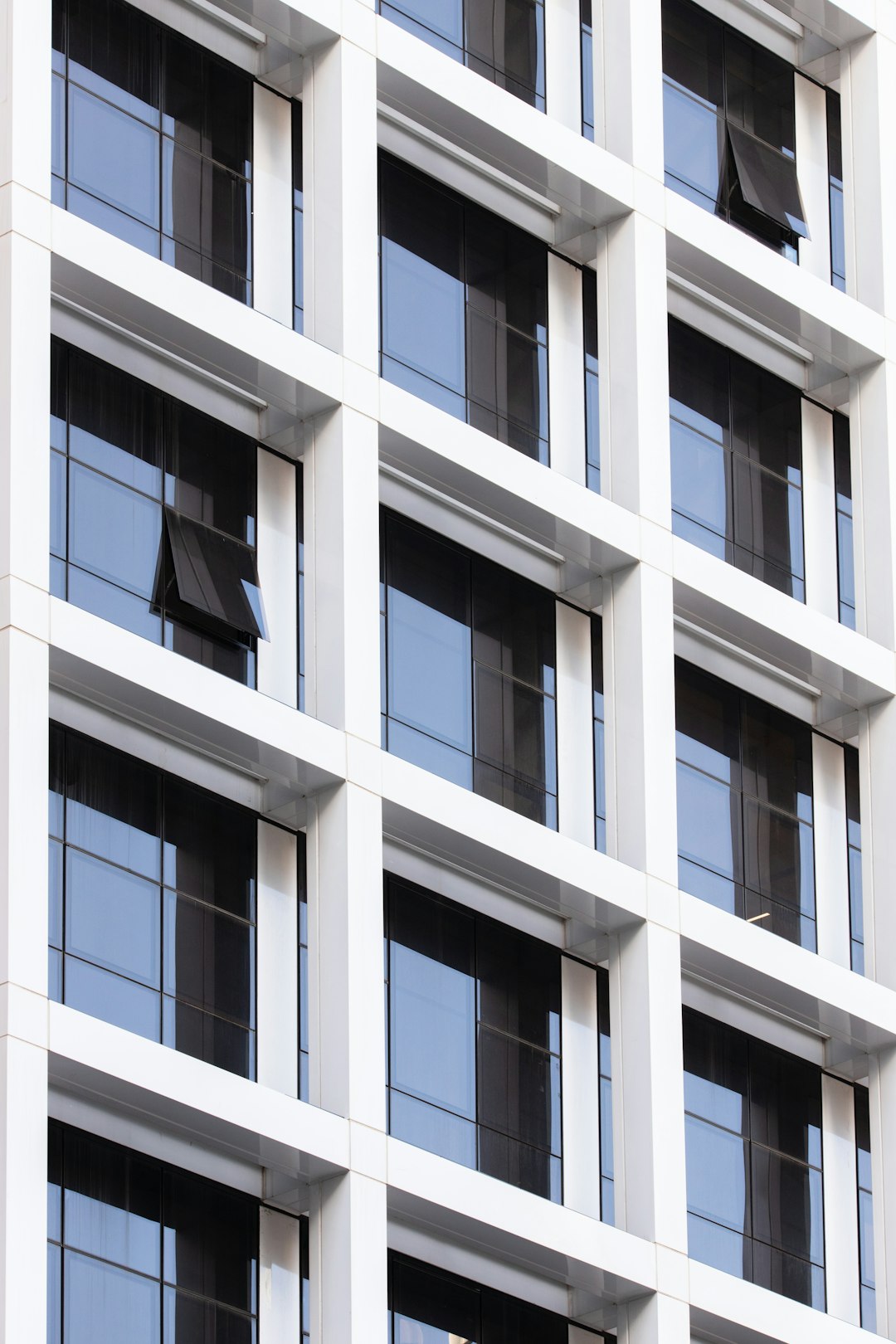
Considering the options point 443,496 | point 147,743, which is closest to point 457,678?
point 443,496

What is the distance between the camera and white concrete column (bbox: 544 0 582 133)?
42.3 metres

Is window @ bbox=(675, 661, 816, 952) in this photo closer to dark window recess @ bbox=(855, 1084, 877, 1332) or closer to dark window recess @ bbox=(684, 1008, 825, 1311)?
dark window recess @ bbox=(684, 1008, 825, 1311)

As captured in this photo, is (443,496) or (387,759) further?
(443,496)

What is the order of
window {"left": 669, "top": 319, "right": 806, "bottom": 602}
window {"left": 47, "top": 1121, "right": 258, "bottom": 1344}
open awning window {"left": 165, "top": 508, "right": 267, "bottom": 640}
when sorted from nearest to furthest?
window {"left": 47, "top": 1121, "right": 258, "bottom": 1344}, open awning window {"left": 165, "top": 508, "right": 267, "bottom": 640}, window {"left": 669, "top": 319, "right": 806, "bottom": 602}

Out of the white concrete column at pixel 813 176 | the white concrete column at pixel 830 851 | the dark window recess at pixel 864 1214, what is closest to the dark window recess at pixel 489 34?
the white concrete column at pixel 813 176

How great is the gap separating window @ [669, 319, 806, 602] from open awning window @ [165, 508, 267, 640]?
7.74 meters

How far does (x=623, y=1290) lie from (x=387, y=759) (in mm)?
6318

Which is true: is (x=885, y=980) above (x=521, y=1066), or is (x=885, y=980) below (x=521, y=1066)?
above

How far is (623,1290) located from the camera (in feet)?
120

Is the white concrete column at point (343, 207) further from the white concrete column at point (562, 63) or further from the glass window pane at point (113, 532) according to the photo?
the white concrete column at point (562, 63)

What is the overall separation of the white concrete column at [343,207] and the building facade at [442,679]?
0.19 feet

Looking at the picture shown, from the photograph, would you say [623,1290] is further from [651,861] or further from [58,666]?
[58,666]

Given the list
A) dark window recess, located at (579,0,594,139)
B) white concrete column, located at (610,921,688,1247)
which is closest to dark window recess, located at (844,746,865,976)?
white concrete column, located at (610,921,688,1247)

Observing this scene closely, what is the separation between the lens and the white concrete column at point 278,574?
119 ft
